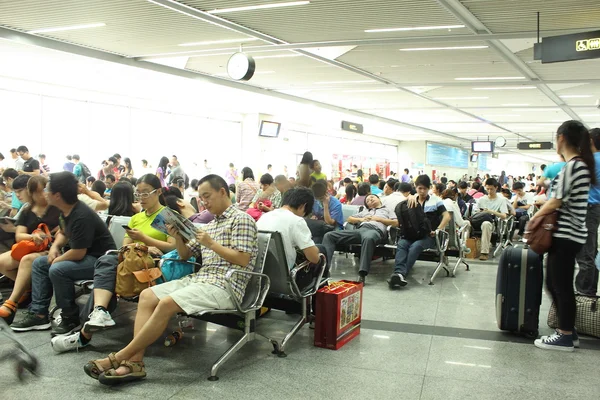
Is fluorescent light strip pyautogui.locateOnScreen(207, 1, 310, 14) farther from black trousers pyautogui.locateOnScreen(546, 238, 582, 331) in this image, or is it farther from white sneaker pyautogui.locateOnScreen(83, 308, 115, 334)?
white sneaker pyautogui.locateOnScreen(83, 308, 115, 334)

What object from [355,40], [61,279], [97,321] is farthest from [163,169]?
[97,321]

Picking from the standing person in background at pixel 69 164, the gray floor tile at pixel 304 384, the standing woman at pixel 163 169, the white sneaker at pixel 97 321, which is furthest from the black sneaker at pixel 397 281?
the standing person in background at pixel 69 164

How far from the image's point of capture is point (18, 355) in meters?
2.57

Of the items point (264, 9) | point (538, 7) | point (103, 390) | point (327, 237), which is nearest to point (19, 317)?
point (103, 390)

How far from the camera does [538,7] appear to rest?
21.7ft

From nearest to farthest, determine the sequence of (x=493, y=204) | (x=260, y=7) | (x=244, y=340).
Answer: (x=244, y=340) < (x=260, y=7) < (x=493, y=204)

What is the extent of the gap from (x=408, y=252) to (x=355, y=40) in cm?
373

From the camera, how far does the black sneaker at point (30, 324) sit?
4.32 m

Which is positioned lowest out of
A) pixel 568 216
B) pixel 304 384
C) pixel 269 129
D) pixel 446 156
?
pixel 304 384

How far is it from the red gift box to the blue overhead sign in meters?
28.2

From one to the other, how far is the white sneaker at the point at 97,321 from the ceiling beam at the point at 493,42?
5.12m

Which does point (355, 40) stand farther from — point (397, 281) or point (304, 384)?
point (304, 384)

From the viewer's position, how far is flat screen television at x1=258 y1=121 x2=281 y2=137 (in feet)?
62.6

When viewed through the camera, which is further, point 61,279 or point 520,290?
point 520,290
